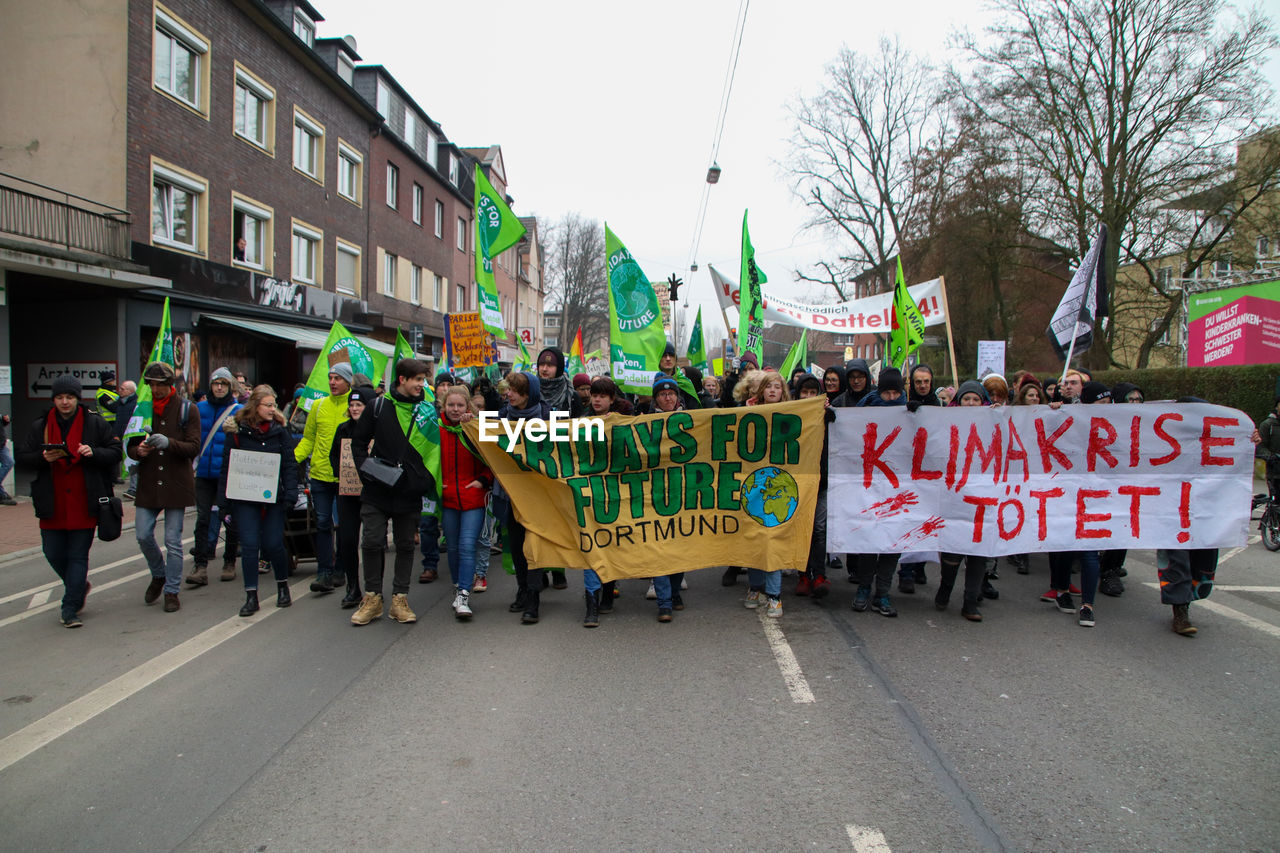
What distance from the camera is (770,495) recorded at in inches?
242

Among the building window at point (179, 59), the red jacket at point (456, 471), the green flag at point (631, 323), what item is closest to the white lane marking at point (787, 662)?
the red jacket at point (456, 471)

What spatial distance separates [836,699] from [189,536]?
28.6 feet

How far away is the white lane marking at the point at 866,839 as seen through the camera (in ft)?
9.57

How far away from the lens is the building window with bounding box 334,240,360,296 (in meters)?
25.6

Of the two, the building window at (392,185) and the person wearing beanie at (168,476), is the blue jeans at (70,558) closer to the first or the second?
the person wearing beanie at (168,476)

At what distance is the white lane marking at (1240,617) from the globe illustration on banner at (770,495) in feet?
10.3

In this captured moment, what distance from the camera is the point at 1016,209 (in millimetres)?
27109

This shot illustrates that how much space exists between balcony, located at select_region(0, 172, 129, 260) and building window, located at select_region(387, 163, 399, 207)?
14343 mm

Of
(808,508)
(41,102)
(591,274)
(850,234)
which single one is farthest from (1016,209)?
(591,274)

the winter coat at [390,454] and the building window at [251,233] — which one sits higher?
the building window at [251,233]

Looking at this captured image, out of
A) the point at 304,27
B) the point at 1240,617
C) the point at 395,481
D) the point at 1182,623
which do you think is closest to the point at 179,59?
the point at 304,27

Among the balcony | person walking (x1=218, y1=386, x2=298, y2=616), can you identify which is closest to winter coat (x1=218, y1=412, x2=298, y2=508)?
person walking (x1=218, y1=386, x2=298, y2=616)

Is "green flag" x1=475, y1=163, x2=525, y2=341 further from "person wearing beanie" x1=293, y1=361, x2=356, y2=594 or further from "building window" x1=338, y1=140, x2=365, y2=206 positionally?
"building window" x1=338, y1=140, x2=365, y2=206

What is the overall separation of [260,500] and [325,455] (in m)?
0.89
